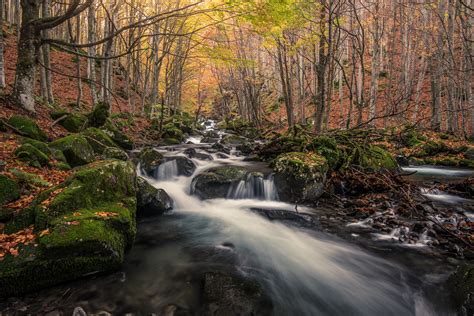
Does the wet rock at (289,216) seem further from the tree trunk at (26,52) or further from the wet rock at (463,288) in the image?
the tree trunk at (26,52)

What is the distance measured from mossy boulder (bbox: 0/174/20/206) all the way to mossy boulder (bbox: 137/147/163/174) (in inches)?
171

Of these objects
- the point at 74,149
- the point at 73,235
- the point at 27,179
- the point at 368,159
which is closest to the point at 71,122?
the point at 74,149

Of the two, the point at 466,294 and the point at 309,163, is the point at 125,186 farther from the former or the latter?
the point at 466,294

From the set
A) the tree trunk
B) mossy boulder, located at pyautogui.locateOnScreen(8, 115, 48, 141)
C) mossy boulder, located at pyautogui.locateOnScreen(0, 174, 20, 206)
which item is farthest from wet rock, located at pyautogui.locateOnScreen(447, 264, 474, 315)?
the tree trunk

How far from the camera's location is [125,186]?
528cm

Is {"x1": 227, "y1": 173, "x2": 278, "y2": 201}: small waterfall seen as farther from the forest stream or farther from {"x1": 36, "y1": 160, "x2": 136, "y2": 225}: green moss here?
{"x1": 36, "y1": 160, "x2": 136, "y2": 225}: green moss

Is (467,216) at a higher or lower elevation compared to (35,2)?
lower

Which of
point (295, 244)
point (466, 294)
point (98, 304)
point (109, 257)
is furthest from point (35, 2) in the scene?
point (466, 294)

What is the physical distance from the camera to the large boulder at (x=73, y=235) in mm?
3256

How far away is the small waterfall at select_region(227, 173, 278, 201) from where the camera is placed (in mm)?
7621

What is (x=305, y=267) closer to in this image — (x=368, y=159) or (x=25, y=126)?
(x=368, y=159)

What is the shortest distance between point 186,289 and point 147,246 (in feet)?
5.03

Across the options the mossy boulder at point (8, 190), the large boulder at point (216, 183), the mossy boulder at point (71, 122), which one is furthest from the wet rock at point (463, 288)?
the mossy boulder at point (71, 122)

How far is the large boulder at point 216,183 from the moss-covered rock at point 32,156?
11.8ft
